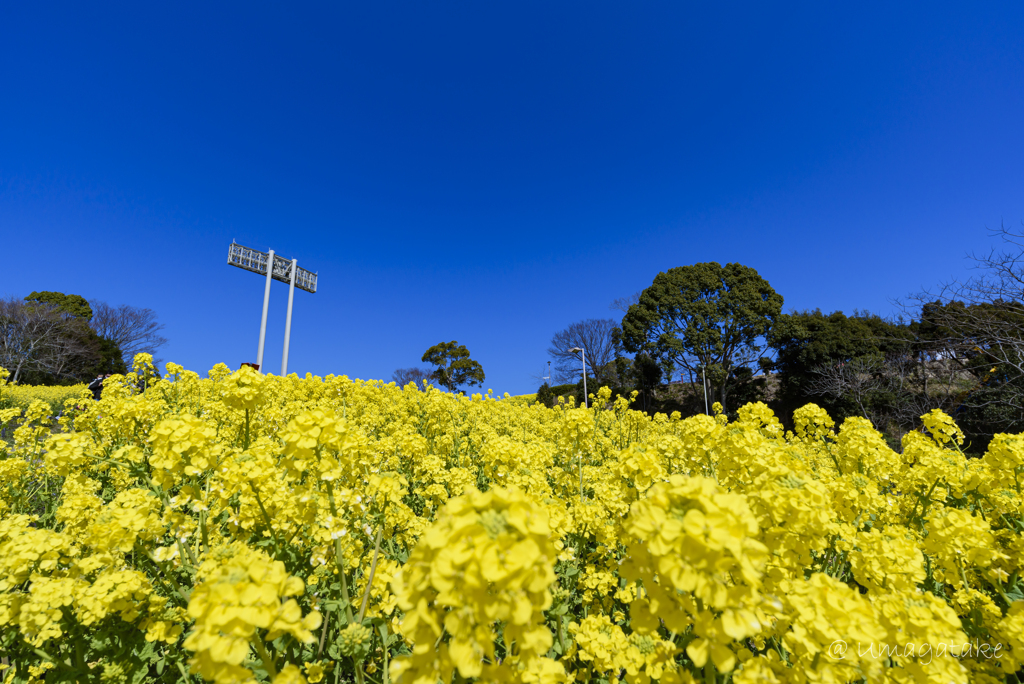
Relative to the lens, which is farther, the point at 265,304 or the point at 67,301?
the point at 67,301

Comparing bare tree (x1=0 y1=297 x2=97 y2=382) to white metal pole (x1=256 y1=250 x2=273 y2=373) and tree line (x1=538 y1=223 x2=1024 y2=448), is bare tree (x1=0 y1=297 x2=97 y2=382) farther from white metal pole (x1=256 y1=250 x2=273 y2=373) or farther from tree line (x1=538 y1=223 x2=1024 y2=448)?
tree line (x1=538 y1=223 x2=1024 y2=448)

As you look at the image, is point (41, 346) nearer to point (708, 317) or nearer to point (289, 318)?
point (289, 318)

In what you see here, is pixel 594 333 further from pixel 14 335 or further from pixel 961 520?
pixel 14 335

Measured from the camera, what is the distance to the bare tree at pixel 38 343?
26.3 m

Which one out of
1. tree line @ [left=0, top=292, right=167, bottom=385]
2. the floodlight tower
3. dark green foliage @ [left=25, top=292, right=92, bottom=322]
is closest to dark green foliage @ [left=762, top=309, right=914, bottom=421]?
the floodlight tower

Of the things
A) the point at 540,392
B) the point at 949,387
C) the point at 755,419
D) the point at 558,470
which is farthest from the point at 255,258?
the point at 949,387

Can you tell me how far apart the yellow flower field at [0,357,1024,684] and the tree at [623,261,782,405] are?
22.8 m

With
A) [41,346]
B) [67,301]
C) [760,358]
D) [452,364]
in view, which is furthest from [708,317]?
[67,301]

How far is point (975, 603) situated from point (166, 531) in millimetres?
5484

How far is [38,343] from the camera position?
26.8 metres

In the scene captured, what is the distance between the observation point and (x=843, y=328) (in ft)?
75.9

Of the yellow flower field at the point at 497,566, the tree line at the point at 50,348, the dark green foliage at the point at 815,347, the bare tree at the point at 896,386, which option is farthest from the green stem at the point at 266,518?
the tree line at the point at 50,348

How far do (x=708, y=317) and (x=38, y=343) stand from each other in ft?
153

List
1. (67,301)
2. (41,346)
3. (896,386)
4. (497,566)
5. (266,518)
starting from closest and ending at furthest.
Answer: (497,566)
(266,518)
(896,386)
(41,346)
(67,301)
